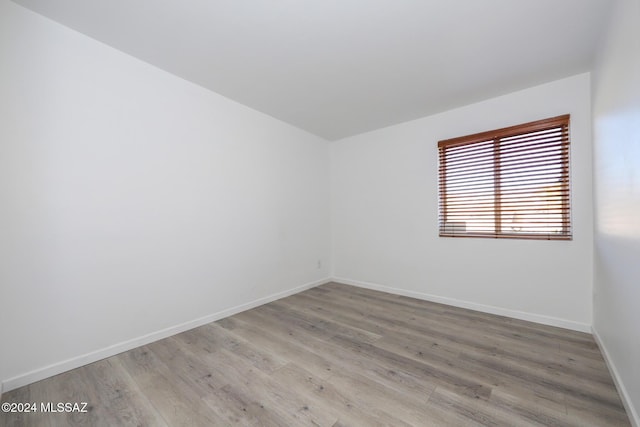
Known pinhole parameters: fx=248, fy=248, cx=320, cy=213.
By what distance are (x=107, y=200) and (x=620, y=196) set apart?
3756 millimetres

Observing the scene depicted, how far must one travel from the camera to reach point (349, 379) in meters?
1.80

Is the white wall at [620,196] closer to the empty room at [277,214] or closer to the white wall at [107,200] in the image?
the empty room at [277,214]

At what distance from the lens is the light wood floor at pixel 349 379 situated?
1.46 m

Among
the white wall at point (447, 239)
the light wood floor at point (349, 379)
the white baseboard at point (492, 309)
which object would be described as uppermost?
the white wall at point (447, 239)

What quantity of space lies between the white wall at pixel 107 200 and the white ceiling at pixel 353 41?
291mm

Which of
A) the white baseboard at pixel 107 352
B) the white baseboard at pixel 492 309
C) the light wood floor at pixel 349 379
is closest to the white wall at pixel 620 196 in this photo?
the light wood floor at pixel 349 379

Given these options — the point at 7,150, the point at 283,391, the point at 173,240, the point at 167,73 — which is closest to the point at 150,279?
the point at 173,240

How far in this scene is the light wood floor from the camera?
1463 millimetres

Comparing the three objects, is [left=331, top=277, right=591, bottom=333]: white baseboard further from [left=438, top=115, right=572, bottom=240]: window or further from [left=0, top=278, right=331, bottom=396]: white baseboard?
[left=0, top=278, right=331, bottom=396]: white baseboard

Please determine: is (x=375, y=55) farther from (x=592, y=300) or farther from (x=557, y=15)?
(x=592, y=300)

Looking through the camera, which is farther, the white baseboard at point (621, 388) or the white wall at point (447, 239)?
the white wall at point (447, 239)

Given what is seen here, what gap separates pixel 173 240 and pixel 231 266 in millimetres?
752

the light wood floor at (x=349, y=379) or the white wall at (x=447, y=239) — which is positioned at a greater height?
the white wall at (x=447, y=239)

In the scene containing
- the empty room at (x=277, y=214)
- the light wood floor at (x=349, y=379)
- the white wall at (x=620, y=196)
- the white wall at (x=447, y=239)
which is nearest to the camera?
the white wall at (x=620, y=196)
